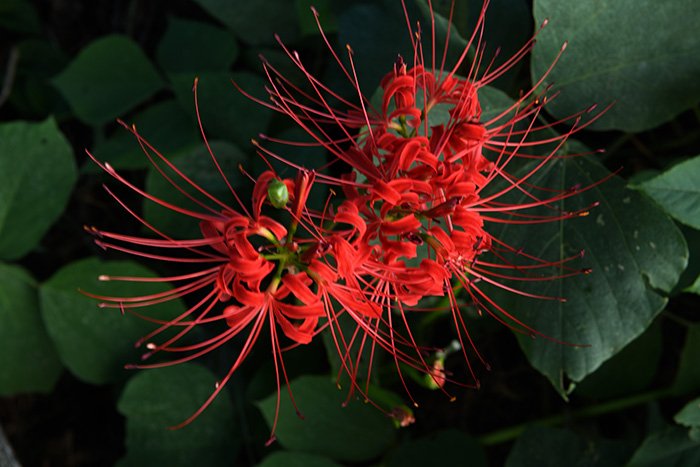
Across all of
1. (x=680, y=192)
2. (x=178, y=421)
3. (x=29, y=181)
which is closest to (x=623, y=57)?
(x=680, y=192)

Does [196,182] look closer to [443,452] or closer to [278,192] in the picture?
[278,192]

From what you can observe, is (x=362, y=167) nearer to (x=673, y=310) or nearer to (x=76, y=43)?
(x=673, y=310)

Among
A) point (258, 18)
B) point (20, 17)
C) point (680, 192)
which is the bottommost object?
point (20, 17)

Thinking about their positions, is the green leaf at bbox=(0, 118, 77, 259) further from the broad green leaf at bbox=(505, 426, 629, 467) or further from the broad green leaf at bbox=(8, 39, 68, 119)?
the broad green leaf at bbox=(505, 426, 629, 467)

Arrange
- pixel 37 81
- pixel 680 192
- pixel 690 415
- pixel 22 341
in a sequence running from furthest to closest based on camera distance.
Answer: pixel 37 81, pixel 22 341, pixel 690 415, pixel 680 192

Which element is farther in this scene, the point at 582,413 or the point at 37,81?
the point at 37,81

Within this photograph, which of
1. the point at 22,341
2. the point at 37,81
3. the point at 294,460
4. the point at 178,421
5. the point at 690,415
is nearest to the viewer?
the point at 690,415
